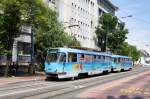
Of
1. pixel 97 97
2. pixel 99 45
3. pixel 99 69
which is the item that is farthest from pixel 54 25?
pixel 99 45

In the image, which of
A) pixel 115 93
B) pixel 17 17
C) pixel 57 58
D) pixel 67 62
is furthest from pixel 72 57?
pixel 115 93

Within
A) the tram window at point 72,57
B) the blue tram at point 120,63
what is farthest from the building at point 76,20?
the tram window at point 72,57

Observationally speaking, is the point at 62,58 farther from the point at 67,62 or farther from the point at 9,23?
the point at 9,23

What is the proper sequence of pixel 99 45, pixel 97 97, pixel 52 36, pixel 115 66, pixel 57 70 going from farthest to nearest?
pixel 99 45 < pixel 115 66 < pixel 52 36 < pixel 57 70 < pixel 97 97

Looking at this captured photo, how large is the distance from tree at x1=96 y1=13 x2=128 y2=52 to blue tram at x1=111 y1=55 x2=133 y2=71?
17.7 metres

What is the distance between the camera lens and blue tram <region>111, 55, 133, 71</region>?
56397 millimetres

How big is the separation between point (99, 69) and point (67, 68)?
1186cm

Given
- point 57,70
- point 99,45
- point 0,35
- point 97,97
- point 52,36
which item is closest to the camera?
point 97,97

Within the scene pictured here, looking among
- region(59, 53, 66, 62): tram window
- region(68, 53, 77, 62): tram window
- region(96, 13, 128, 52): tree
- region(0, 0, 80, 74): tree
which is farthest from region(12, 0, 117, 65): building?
region(59, 53, 66, 62): tram window

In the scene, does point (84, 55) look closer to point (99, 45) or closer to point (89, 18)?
point (89, 18)

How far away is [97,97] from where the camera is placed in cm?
1991

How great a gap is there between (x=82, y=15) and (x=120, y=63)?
19.3 meters

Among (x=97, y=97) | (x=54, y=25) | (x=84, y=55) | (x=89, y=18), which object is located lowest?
(x=97, y=97)

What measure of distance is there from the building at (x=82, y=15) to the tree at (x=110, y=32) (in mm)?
1593
